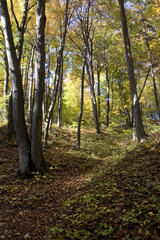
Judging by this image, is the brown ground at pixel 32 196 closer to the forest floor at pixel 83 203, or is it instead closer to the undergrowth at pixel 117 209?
the forest floor at pixel 83 203

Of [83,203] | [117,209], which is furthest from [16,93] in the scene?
[117,209]

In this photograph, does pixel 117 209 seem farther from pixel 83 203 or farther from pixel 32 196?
pixel 32 196

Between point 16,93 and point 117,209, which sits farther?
point 16,93

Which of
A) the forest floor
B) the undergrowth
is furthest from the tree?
the undergrowth

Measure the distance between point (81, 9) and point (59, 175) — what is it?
10.6 meters

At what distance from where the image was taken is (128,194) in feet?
12.5

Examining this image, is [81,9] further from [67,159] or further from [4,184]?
[4,184]

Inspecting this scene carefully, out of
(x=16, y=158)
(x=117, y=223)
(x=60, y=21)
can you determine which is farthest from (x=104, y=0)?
(x=117, y=223)

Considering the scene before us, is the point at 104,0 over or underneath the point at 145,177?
over

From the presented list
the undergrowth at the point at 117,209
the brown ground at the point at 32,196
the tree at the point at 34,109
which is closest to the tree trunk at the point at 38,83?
the tree at the point at 34,109

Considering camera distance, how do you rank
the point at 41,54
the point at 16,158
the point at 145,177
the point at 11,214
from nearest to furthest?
the point at 11,214, the point at 145,177, the point at 41,54, the point at 16,158

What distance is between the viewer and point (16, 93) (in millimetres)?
5391

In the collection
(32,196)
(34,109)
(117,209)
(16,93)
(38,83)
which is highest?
(38,83)

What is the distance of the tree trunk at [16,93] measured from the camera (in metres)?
5.20
